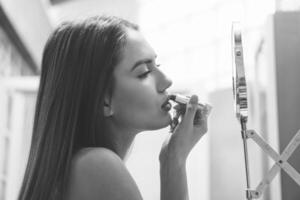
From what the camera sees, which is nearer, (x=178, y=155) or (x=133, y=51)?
(x=133, y=51)

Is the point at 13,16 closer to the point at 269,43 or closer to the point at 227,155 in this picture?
the point at 227,155

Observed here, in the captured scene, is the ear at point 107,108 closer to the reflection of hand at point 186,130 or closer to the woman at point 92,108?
the woman at point 92,108

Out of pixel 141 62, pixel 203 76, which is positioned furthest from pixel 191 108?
pixel 203 76

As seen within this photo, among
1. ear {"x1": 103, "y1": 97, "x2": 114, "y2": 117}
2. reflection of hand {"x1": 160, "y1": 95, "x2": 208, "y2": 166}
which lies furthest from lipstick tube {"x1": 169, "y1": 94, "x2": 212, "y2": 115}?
ear {"x1": 103, "y1": 97, "x2": 114, "y2": 117}

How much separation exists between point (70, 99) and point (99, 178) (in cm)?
14

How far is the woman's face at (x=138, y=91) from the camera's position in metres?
0.72

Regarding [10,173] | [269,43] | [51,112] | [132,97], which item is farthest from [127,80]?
[10,173]

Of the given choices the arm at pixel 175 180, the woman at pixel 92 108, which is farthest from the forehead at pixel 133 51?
the arm at pixel 175 180

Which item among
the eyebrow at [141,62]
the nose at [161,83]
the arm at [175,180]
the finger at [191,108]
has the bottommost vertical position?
the arm at [175,180]

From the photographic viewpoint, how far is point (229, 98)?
7.17 feet

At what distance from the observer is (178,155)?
0.85 meters

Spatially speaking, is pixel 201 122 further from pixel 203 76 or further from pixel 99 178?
pixel 203 76

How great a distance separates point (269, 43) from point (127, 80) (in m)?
0.39

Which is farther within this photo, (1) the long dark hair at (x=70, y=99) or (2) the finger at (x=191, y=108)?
(2) the finger at (x=191, y=108)
